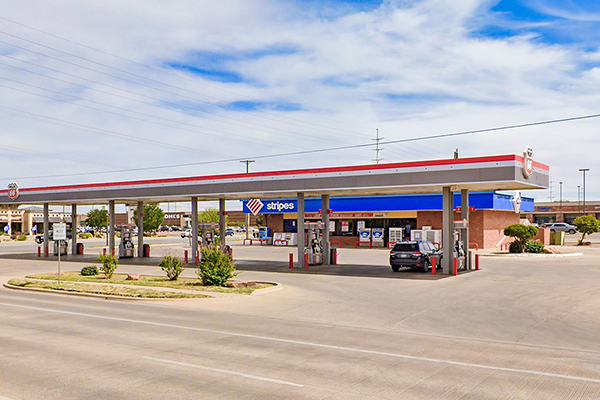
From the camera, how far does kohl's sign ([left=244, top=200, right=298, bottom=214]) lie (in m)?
56.6

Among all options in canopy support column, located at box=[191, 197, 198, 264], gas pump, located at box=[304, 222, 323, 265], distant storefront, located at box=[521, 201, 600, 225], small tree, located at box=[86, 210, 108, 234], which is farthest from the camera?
distant storefront, located at box=[521, 201, 600, 225]

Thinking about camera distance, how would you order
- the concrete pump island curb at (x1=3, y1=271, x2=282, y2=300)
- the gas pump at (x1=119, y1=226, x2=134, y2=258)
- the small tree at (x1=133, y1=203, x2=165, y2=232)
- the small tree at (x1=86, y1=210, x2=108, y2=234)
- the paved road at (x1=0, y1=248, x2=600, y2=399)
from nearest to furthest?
1. the paved road at (x1=0, y1=248, x2=600, y2=399)
2. the concrete pump island curb at (x1=3, y1=271, x2=282, y2=300)
3. the gas pump at (x1=119, y1=226, x2=134, y2=258)
4. the small tree at (x1=133, y1=203, x2=165, y2=232)
5. the small tree at (x1=86, y1=210, x2=108, y2=234)

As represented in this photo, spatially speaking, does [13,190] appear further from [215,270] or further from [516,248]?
[516,248]

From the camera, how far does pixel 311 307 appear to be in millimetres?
17359

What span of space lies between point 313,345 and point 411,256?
17.3m

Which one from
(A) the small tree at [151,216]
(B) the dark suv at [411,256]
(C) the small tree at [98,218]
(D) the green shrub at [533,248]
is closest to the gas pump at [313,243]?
(B) the dark suv at [411,256]

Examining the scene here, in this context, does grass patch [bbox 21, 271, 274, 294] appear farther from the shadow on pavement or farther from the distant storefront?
the distant storefront

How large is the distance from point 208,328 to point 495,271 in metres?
19.3

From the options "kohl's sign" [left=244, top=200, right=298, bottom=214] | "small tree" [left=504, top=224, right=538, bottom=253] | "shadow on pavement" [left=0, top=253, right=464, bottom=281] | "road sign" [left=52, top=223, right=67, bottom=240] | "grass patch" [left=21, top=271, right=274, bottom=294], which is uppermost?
"kohl's sign" [left=244, top=200, right=298, bottom=214]

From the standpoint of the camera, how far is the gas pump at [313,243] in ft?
104

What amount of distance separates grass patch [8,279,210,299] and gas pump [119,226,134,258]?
15596 millimetres

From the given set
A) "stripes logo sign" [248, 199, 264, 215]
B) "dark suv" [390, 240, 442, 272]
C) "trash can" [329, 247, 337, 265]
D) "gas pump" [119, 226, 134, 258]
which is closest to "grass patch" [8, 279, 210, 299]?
"dark suv" [390, 240, 442, 272]

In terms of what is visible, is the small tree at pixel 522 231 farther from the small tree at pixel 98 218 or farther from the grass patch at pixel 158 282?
the small tree at pixel 98 218

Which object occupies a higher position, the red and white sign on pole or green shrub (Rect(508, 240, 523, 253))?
the red and white sign on pole
